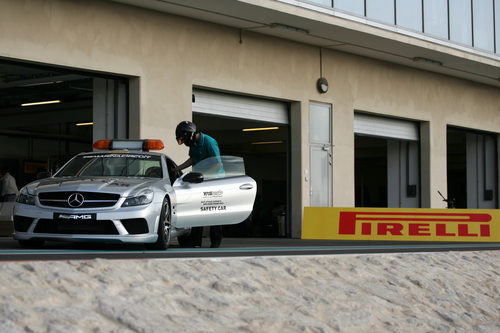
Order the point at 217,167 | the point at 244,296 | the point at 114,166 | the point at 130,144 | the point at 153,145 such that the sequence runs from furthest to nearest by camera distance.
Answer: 1. the point at 130,144
2. the point at 153,145
3. the point at 217,167
4. the point at 114,166
5. the point at 244,296

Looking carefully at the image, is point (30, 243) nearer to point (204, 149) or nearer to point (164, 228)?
point (164, 228)

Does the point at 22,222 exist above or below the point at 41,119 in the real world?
below

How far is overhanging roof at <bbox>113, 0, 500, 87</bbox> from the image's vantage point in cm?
1852

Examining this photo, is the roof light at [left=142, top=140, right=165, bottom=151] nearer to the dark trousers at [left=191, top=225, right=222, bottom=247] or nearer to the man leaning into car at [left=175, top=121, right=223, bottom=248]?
the man leaning into car at [left=175, top=121, right=223, bottom=248]

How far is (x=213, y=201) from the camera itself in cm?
1230

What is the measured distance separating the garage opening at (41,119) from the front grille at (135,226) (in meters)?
11.1

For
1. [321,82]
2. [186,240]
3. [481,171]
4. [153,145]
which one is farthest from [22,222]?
[481,171]

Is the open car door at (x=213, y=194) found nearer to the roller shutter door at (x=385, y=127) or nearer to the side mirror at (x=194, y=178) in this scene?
the side mirror at (x=194, y=178)

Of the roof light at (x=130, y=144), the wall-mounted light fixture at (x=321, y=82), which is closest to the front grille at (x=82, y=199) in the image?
the roof light at (x=130, y=144)

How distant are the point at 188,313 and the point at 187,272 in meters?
1.13

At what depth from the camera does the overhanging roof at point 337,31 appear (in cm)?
1852

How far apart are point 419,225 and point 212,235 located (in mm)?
6480

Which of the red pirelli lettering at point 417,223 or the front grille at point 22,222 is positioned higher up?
the front grille at point 22,222

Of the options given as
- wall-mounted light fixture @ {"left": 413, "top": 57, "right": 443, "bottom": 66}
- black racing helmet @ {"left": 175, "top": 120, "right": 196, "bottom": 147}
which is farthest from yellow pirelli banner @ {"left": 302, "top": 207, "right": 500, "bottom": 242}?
wall-mounted light fixture @ {"left": 413, "top": 57, "right": 443, "bottom": 66}
